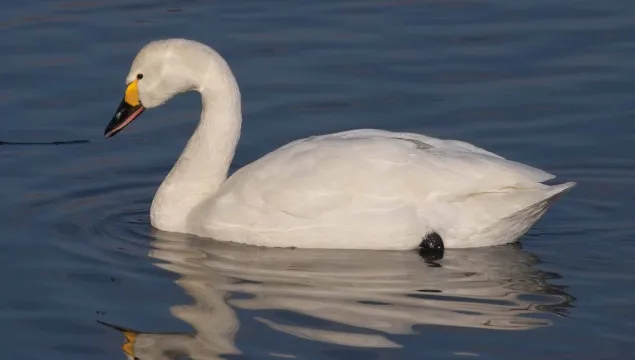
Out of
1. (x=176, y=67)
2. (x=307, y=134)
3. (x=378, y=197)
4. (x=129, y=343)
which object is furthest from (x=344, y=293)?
(x=307, y=134)

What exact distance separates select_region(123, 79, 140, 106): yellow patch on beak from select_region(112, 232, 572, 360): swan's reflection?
102 centimetres

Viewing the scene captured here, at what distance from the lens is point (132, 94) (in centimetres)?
1055

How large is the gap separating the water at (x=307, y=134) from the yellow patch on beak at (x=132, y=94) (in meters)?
0.75

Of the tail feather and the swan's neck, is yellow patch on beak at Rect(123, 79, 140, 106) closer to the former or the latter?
the swan's neck

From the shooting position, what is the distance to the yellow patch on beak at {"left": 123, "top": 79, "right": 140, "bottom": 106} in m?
10.5

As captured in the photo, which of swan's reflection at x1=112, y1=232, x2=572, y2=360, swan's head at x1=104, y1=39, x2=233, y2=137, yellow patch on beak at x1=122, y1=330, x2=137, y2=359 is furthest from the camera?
swan's head at x1=104, y1=39, x2=233, y2=137

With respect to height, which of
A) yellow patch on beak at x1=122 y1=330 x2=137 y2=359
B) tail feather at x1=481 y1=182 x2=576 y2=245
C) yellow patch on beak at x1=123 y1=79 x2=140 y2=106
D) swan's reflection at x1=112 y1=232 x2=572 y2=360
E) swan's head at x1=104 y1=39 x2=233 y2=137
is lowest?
yellow patch on beak at x1=122 y1=330 x2=137 y2=359

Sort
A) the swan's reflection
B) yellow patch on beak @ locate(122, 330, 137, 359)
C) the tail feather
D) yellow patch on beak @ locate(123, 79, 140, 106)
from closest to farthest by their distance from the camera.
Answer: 1. yellow patch on beak @ locate(122, 330, 137, 359)
2. the swan's reflection
3. the tail feather
4. yellow patch on beak @ locate(123, 79, 140, 106)

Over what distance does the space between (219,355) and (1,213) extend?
9.38 feet

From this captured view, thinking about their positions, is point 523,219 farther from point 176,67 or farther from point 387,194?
point 176,67

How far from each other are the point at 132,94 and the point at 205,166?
2.22ft

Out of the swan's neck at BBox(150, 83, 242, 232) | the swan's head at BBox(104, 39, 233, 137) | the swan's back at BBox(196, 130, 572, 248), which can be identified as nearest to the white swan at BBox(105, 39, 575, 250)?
the swan's back at BBox(196, 130, 572, 248)

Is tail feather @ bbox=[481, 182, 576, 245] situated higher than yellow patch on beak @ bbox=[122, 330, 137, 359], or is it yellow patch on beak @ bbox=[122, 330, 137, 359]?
tail feather @ bbox=[481, 182, 576, 245]

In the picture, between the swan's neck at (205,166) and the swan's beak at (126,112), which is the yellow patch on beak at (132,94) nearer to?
the swan's beak at (126,112)
